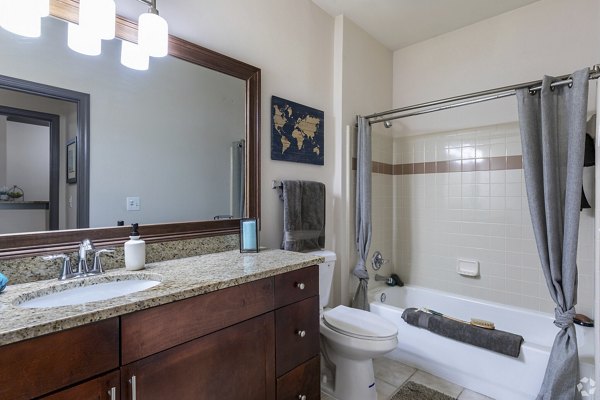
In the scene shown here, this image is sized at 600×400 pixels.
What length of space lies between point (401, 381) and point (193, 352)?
60.7 inches

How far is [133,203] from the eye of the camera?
1.36 m

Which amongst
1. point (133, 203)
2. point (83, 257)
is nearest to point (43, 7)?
point (133, 203)

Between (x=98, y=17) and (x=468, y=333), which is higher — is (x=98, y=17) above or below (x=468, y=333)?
above

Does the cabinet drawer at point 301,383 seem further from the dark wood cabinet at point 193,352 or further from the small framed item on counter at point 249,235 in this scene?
the small framed item on counter at point 249,235

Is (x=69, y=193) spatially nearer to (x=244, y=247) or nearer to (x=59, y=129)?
(x=59, y=129)

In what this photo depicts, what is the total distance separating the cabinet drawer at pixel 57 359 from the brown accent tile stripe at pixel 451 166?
200 centimetres

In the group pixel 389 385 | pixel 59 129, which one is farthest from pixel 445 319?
pixel 59 129

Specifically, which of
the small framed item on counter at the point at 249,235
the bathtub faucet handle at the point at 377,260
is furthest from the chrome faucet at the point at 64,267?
the bathtub faucet handle at the point at 377,260

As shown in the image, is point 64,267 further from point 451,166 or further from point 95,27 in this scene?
point 451,166

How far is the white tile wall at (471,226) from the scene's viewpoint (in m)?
2.23

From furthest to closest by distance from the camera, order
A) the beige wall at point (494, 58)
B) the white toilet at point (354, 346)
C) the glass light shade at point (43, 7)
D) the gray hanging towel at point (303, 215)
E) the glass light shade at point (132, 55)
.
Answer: the beige wall at point (494, 58)
the gray hanging towel at point (303, 215)
the white toilet at point (354, 346)
the glass light shade at point (132, 55)
the glass light shade at point (43, 7)

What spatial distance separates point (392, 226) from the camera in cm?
295

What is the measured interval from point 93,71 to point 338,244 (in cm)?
183

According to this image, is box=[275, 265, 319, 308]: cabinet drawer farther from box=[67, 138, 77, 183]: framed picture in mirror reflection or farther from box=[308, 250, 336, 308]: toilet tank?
box=[67, 138, 77, 183]: framed picture in mirror reflection
